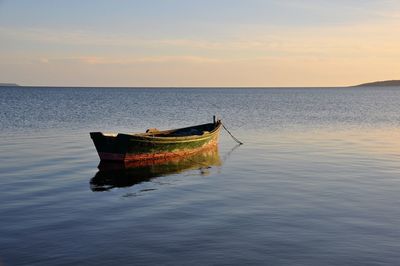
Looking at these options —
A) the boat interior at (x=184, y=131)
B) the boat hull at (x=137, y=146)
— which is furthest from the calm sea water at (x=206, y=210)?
the boat interior at (x=184, y=131)

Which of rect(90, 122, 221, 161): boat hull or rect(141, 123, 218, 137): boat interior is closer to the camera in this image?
rect(90, 122, 221, 161): boat hull

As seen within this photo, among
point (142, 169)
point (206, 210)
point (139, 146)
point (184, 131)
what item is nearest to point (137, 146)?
point (139, 146)

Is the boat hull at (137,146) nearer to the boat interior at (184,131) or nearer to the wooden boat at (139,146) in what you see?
the wooden boat at (139,146)

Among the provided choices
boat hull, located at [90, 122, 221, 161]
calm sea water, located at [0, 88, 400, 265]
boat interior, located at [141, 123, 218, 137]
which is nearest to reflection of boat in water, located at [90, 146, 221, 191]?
calm sea water, located at [0, 88, 400, 265]

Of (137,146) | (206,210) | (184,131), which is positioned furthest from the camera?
(184,131)

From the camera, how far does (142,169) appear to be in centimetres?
2302

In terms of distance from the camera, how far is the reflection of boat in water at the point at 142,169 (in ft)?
64.7

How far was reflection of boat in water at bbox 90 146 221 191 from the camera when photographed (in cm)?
1972

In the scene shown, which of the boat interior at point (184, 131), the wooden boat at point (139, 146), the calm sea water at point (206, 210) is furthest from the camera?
the boat interior at point (184, 131)

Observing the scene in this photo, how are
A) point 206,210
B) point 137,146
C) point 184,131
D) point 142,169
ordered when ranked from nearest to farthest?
1. point 206,210
2. point 142,169
3. point 137,146
4. point 184,131

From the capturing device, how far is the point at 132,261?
10.3 metres

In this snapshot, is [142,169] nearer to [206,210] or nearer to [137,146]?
[137,146]

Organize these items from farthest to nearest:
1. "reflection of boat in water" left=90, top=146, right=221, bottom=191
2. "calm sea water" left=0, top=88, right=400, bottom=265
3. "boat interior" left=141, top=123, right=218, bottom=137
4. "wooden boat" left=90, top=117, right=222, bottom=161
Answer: "boat interior" left=141, top=123, right=218, bottom=137 < "wooden boat" left=90, top=117, right=222, bottom=161 < "reflection of boat in water" left=90, top=146, right=221, bottom=191 < "calm sea water" left=0, top=88, right=400, bottom=265

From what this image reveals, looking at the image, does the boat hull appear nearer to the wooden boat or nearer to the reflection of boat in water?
the wooden boat
